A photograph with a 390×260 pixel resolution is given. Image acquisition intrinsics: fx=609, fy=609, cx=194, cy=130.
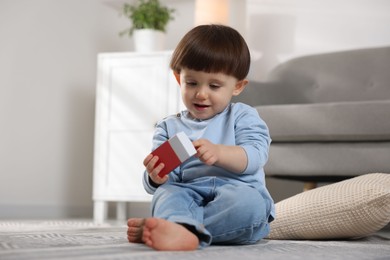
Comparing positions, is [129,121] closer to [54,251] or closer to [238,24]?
[238,24]

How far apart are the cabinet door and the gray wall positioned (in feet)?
1.06

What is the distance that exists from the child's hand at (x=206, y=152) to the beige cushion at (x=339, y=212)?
0.50 m

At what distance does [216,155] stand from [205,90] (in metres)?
0.16

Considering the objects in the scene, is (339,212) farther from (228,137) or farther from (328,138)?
(328,138)

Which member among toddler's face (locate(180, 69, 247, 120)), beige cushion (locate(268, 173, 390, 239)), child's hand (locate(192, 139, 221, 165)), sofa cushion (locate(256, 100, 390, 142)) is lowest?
→ beige cushion (locate(268, 173, 390, 239))

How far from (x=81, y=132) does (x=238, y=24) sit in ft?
3.47

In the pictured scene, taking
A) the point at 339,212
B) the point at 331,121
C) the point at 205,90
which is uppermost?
the point at 205,90

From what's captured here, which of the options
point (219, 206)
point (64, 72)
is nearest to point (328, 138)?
point (219, 206)

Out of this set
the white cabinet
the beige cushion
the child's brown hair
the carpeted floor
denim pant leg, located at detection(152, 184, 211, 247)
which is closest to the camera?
the carpeted floor

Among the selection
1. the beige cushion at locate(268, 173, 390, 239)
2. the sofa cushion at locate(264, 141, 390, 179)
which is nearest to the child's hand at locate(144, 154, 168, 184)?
the beige cushion at locate(268, 173, 390, 239)

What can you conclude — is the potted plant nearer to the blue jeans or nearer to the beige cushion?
the beige cushion

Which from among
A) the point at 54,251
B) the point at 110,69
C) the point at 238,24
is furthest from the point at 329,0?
the point at 54,251

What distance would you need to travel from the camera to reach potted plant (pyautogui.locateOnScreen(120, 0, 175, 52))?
3119 mm

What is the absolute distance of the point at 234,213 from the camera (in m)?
1.18
